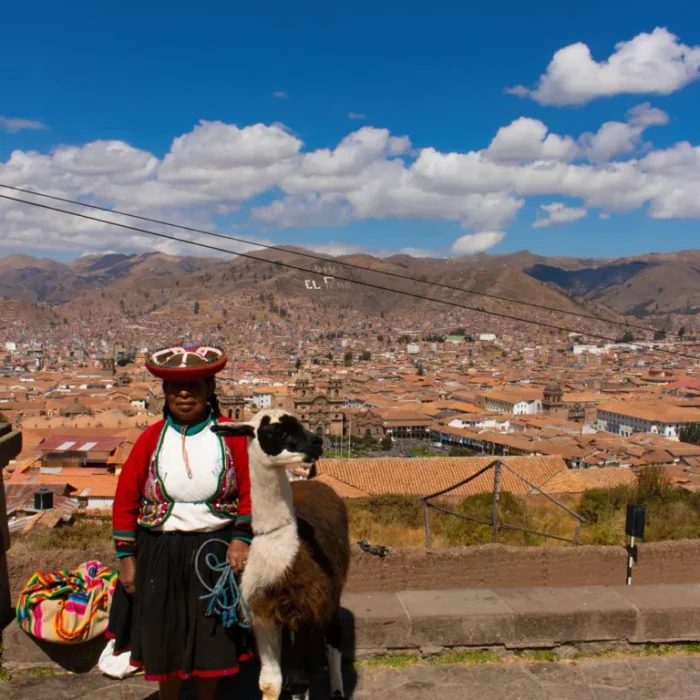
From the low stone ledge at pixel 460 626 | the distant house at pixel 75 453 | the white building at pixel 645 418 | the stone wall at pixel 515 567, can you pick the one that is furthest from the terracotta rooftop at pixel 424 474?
the white building at pixel 645 418

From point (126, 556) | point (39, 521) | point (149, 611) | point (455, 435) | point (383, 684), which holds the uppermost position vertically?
point (126, 556)

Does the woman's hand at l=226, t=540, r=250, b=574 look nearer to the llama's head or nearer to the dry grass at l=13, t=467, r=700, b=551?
the llama's head

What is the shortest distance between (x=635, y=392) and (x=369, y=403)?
112 ft

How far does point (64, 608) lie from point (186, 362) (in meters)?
1.37

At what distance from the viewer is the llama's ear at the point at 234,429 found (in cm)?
241

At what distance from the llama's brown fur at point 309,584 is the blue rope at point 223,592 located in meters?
0.07

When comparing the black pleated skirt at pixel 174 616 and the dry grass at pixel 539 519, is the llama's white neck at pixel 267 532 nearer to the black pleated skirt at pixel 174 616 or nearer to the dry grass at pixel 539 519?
the black pleated skirt at pixel 174 616

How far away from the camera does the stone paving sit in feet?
9.91

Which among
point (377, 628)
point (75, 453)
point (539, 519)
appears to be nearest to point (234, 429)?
point (377, 628)

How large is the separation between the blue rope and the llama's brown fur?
72 mm

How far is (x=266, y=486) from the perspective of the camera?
8.14ft

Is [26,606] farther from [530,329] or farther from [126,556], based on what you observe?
[530,329]

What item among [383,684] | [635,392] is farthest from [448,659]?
[635,392]

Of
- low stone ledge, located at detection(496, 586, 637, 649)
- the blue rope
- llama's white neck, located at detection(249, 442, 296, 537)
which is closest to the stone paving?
low stone ledge, located at detection(496, 586, 637, 649)
